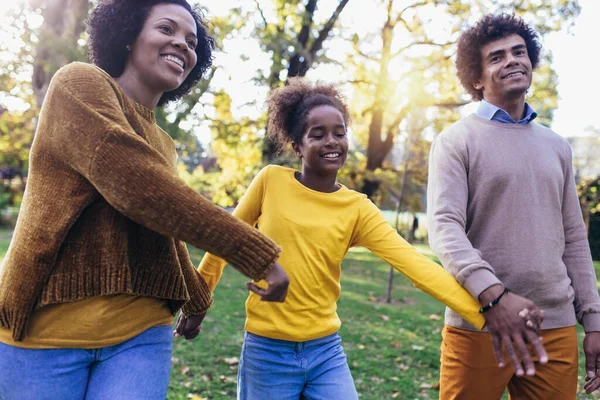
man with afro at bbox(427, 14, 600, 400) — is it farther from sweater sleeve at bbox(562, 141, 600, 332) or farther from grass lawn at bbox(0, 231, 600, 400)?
grass lawn at bbox(0, 231, 600, 400)

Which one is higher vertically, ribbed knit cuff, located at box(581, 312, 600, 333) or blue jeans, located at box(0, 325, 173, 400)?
ribbed knit cuff, located at box(581, 312, 600, 333)

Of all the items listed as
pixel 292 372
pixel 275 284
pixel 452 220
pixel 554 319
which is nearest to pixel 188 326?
pixel 292 372

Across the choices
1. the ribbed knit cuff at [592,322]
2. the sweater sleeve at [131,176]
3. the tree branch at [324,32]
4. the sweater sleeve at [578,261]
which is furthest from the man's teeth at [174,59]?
the tree branch at [324,32]

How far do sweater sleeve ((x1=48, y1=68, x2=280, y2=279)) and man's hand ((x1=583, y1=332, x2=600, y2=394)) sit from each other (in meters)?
1.80

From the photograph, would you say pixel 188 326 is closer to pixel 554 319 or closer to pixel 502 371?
pixel 502 371

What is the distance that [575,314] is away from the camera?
2568 mm

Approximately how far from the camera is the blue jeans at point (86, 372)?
1.70 metres

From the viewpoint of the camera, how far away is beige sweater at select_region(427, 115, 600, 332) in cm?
243

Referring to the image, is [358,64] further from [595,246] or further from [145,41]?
[145,41]

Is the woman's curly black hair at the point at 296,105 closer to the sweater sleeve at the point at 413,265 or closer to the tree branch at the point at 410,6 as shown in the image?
the sweater sleeve at the point at 413,265

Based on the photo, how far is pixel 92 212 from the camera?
172cm

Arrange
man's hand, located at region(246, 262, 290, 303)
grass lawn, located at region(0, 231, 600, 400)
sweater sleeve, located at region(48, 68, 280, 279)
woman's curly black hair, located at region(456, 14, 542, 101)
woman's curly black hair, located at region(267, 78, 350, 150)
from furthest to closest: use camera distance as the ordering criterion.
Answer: grass lawn, located at region(0, 231, 600, 400)
woman's curly black hair, located at region(267, 78, 350, 150)
woman's curly black hair, located at region(456, 14, 542, 101)
man's hand, located at region(246, 262, 290, 303)
sweater sleeve, located at region(48, 68, 280, 279)

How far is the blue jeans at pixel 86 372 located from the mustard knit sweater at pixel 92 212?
0.10 metres

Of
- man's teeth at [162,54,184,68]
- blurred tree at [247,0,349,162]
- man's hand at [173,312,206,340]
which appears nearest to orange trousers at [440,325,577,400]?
man's hand at [173,312,206,340]
